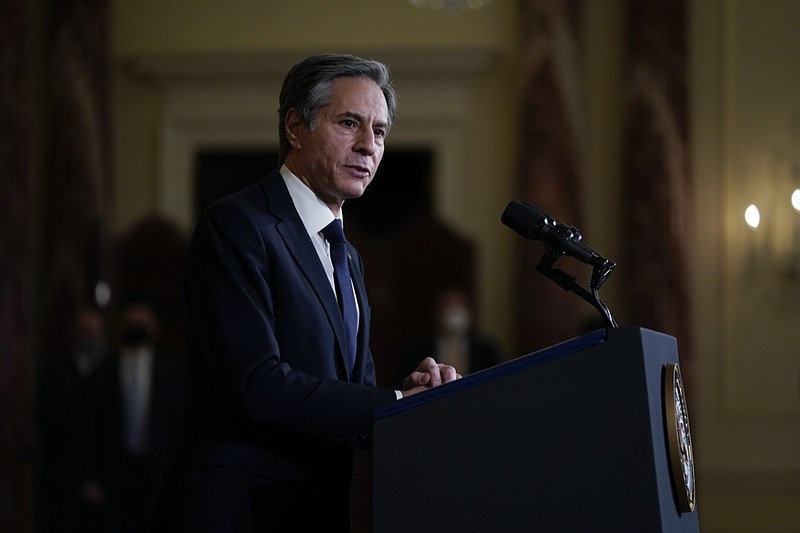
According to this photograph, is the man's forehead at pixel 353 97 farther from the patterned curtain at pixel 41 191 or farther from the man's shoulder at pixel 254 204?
the patterned curtain at pixel 41 191

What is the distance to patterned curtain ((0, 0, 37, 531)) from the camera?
8555mm

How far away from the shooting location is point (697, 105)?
8656mm

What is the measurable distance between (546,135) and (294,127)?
6567 mm

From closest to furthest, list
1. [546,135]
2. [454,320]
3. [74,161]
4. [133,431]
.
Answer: [133,431]
[454,320]
[546,135]
[74,161]

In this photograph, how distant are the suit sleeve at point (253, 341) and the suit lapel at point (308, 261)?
0.13 feet

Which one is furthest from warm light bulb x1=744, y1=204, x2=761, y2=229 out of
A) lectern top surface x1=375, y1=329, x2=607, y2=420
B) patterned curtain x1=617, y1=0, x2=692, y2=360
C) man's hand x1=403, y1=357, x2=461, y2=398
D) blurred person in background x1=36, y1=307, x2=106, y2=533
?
lectern top surface x1=375, y1=329, x2=607, y2=420

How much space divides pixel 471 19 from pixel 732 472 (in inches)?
158

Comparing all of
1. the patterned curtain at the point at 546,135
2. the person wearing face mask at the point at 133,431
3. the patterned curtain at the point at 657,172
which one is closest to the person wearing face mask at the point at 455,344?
the patterned curtain at the point at 546,135

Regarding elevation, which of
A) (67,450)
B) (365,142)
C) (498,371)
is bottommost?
(498,371)

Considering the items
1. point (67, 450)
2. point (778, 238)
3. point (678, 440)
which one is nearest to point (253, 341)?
point (678, 440)

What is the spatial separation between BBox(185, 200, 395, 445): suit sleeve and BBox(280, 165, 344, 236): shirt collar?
5.4 inches

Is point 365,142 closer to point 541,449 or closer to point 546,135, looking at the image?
point 541,449

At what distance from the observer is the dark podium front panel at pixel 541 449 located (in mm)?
1708

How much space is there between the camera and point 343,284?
7.27 ft
